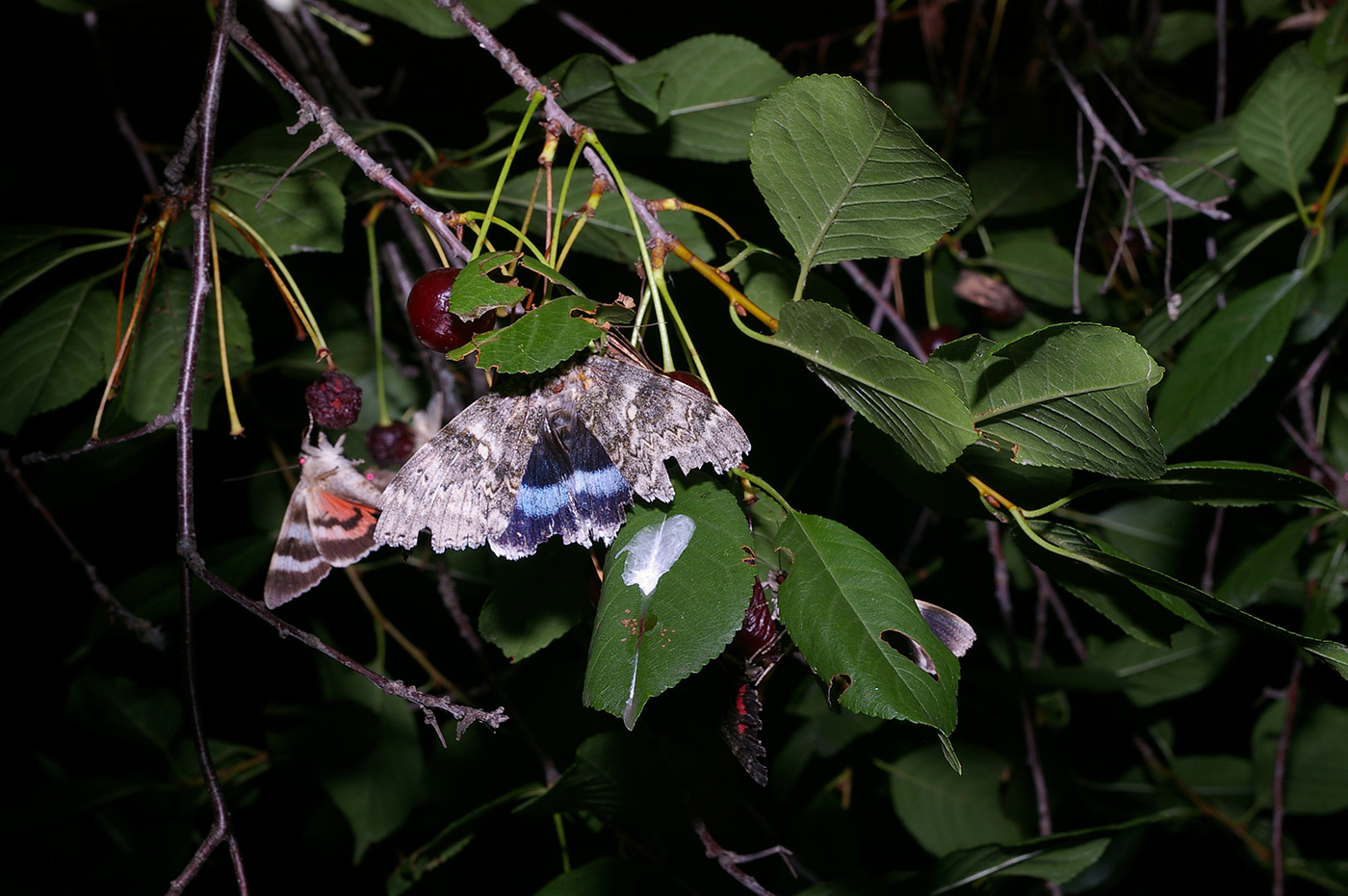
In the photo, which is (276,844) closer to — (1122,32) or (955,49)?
(955,49)

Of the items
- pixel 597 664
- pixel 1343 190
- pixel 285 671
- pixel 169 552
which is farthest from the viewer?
pixel 285 671

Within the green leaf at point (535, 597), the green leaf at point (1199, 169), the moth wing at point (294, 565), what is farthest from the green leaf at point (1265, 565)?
the moth wing at point (294, 565)

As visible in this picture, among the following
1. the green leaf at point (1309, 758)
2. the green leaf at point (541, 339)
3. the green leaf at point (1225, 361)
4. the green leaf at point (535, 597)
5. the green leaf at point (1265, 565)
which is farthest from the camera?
the green leaf at point (1309, 758)

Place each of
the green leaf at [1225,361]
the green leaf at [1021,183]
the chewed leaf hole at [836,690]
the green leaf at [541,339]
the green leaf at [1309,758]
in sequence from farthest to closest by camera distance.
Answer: the green leaf at [1309,758]
the green leaf at [1021,183]
the green leaf at [1225,361]
the chewed leaf hole at [836,690]
the green leaf at [541,339]

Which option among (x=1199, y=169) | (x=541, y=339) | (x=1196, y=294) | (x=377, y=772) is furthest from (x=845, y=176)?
(x=377, y=772)

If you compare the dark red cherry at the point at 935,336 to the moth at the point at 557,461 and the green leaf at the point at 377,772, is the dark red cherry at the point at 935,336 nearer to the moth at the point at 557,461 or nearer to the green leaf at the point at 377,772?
the moth at the point at 557,461

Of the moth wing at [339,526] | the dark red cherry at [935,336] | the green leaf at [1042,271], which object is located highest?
the moth wing at [339,526]

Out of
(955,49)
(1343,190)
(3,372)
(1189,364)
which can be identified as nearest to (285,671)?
(3,372)
